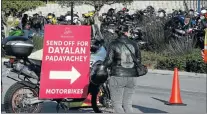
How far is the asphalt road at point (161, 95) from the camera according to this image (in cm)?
1294

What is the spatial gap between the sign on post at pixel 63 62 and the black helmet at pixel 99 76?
63 cm

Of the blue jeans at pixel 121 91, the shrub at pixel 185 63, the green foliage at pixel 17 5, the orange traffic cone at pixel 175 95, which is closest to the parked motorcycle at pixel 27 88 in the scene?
the blue jeans at pixel 121 91

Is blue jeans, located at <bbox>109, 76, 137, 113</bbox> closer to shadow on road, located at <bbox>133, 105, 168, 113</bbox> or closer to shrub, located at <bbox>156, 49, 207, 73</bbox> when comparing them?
shadow on road, located at <bbox>133, 105, 168, 113</bbox>

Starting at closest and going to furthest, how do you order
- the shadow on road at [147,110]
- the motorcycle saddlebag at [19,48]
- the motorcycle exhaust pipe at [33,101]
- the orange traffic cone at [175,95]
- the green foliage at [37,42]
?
the motorcycle exhaust pipe at [33,101] → the motorcycle saddlebag at [19,48] → the shadow on road at [147,110] → the orange traffic cone at [175,95] → the green foliage at [37,42]

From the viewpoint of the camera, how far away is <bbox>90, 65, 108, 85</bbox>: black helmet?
1096cm

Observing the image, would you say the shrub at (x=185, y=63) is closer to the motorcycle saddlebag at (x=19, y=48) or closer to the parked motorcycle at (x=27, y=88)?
the parked motorcycle at (x=27, y=88)

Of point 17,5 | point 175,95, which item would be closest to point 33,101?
point 175,95

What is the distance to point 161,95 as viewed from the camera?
1530 centimetres

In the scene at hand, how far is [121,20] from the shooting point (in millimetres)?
31938

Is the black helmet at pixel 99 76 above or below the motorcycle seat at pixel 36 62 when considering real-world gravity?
below

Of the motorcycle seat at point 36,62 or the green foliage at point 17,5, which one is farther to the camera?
the green foliage at point 17,5

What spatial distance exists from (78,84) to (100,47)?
73.2 inches

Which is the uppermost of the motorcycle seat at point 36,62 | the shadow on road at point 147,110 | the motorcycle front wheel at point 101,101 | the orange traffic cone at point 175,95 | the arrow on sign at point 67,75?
the motorcycle seat at point 36,62

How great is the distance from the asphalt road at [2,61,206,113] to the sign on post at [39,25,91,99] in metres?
1.56
